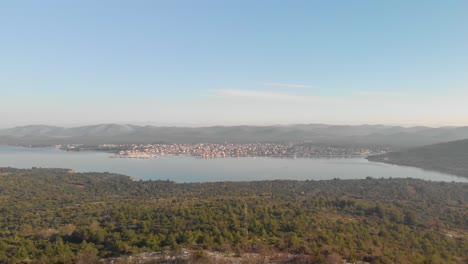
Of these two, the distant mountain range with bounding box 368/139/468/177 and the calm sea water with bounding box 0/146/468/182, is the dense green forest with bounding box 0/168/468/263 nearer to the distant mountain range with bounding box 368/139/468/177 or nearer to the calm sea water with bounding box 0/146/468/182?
the calm sea water with bounding box 0/146/468/182

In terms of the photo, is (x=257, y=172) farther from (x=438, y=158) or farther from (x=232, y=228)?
(x=232, y=228)

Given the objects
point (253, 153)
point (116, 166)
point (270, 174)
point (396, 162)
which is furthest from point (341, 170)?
point (116, 166)

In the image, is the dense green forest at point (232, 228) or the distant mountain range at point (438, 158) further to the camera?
the distant mountain range at point (438, 158)

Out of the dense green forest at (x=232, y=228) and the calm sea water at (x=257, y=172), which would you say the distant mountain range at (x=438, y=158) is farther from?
the dense green forest at (x=232, y=228)

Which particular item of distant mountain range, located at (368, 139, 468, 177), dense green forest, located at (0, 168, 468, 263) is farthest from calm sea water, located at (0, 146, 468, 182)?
dense green forest, located at (0, 168, 468, 263)

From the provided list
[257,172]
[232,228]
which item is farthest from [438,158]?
[232,228]

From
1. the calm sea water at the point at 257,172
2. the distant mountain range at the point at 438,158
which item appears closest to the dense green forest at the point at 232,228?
the calm sea water at the point at 257,172
